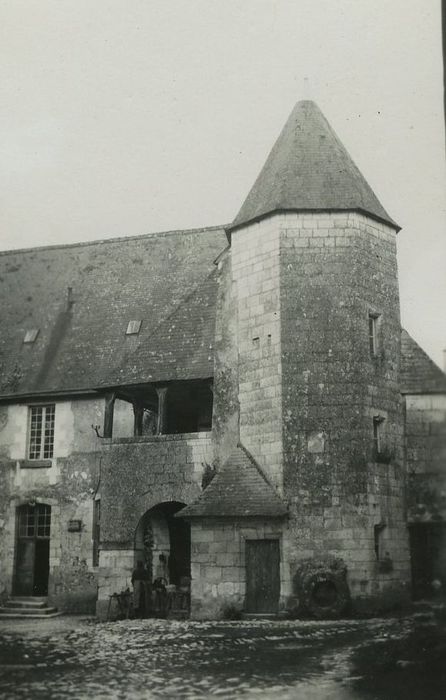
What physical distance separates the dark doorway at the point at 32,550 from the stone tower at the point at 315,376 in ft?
20.9

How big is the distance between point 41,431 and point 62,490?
178 centimetres

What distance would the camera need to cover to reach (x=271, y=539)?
15.0 meters

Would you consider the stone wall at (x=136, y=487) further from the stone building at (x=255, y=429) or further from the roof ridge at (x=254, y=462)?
the roof ridge at (x=254, y=462)

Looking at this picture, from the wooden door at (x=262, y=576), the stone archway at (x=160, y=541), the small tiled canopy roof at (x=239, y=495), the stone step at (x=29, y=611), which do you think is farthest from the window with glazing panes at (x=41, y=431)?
the wooden door at (x=262, y=576)

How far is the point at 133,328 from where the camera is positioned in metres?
21.4

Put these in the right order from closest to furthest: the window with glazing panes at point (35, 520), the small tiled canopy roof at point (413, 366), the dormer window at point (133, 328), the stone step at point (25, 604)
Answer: the small tiled canopy roof at point (413, 366) < the stone step at point (25, 604) < the window with glazing panes at point (35, 520) < the dormer window at point (133, 328)

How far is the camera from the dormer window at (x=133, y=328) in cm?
2130

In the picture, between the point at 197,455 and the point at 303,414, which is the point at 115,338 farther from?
the point at 303,414

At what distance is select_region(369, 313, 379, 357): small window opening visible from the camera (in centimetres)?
1616

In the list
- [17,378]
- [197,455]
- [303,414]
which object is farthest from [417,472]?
[17,378]

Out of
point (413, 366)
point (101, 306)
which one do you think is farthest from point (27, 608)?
point (413, 366)

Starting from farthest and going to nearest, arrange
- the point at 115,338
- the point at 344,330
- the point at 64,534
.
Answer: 1. the point at 115,338
2. the point at 64,534
3. the point at 344,330

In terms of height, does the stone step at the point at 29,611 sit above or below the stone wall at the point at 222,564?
below

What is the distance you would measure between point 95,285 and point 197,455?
27.4ft
